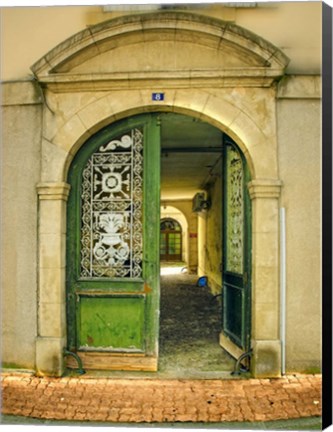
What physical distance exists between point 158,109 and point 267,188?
1.40m

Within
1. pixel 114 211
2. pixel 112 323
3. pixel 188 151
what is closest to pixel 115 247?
pixel 114 211

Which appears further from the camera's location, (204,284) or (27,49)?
(204,284)

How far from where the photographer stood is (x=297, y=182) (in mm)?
4059

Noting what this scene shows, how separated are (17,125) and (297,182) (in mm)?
2990

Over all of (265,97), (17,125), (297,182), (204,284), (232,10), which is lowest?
(204,284)

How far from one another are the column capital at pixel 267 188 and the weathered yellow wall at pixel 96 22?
1154mm

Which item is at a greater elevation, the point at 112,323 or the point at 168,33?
the point at 168,33

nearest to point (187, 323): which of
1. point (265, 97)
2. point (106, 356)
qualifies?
point (106, 356)

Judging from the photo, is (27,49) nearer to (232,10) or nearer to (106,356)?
(232,10)

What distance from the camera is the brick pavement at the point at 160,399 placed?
333cm

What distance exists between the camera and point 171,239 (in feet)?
67.5

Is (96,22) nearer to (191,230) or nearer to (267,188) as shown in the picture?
(267,188)

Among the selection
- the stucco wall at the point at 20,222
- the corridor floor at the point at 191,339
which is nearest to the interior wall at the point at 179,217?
the corridor floor at the point at 191,339

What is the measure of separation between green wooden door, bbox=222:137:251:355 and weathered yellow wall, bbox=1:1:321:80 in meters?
1.16
